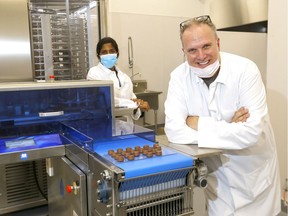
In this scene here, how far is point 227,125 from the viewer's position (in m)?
1.08

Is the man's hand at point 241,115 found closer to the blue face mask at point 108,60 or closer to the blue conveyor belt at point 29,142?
the blue conveyor belt at point 29,142

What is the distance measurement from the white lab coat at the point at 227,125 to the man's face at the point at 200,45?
85mm

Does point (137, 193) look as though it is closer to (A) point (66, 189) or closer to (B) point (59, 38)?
(A) point (66, 189)

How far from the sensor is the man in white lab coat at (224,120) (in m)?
1.11

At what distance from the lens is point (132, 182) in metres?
0.84

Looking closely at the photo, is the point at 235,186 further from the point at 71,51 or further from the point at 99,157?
the point at 71,51

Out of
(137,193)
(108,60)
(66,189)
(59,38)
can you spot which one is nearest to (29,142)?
(66,189)

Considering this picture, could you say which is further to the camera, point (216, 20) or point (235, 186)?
point (216, 20)

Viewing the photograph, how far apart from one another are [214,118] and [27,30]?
228 centimetres

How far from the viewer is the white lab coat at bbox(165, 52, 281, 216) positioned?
1.15 metres

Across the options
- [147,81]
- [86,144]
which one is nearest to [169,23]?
[147,81]

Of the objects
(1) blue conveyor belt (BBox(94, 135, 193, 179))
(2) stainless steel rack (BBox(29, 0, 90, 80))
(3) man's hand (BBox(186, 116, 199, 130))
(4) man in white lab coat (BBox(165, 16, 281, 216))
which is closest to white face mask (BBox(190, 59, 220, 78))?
(4) man in white lab coat (BBox(165, 16, 281, 216))

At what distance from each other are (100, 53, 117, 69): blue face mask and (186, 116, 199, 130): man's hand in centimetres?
122

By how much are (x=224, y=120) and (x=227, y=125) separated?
143 millimetres
